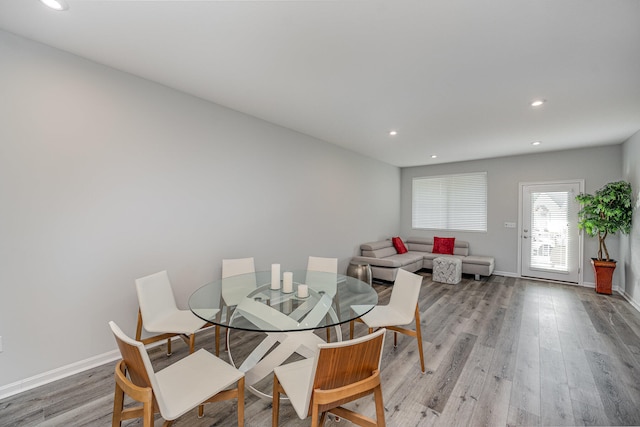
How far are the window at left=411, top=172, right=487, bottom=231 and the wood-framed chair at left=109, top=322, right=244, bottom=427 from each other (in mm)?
6462

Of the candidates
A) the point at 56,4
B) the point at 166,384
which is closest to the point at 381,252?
the point at 166,384

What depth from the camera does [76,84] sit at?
2314mm

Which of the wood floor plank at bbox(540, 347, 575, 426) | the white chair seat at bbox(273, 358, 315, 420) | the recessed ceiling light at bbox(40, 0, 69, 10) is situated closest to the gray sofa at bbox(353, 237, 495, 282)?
the wood floor plank at bbox(540, 347, 575, 426)

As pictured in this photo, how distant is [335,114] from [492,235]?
192 inches

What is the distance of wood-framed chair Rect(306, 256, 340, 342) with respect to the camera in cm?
247

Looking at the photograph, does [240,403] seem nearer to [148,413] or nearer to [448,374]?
[148,413]

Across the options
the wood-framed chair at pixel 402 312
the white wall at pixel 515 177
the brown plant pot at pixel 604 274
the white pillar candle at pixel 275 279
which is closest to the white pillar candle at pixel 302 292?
the white pillar candle at pixel 275 279

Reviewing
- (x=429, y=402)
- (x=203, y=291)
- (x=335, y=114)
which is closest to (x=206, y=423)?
(x=203, y=291)

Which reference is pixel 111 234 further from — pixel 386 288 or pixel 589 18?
pixel 386 288

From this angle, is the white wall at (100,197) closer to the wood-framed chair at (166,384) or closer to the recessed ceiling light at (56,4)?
the recessed ceiling light at (56,4)

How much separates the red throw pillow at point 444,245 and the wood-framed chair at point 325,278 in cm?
416

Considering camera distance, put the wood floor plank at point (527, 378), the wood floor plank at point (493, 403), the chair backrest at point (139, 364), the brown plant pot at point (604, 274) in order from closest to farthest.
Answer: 1. the chair backrest at point (139, 364)
2. the wood floor plank at point (493, 403)
3. the wood floor plank at point (527, 378)
4. the brown plant pot at point (604, 274)

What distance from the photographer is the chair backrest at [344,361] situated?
1166 mm

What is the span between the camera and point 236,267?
10.3 feet
